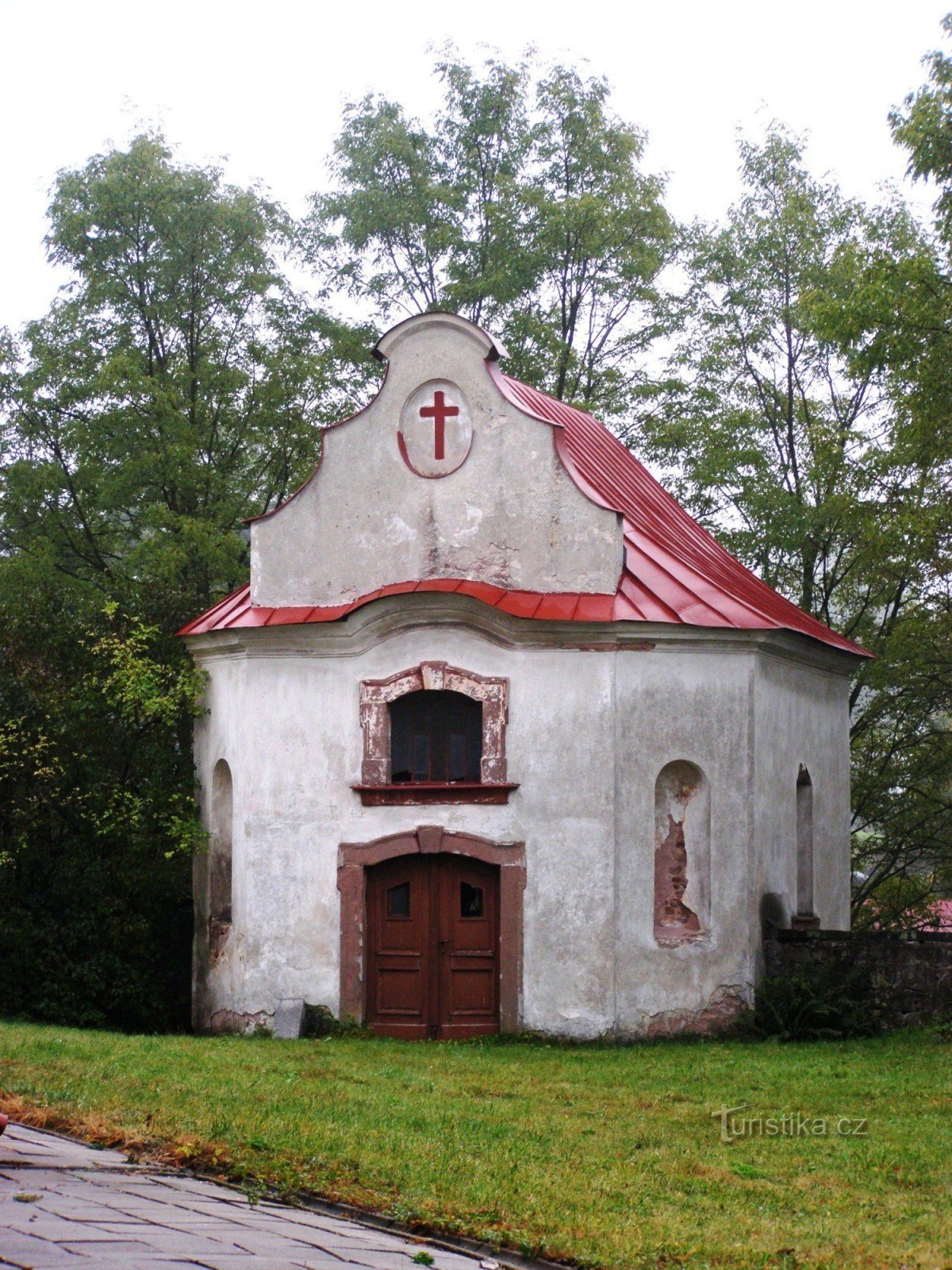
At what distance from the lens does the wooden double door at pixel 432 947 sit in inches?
670

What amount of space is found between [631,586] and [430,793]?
3175mm

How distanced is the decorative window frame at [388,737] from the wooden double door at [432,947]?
715mm

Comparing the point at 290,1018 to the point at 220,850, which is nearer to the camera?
the point at 290,1018

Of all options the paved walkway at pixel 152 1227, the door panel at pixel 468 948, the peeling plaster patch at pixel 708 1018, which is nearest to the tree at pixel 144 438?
the door panel at pixel 468 948

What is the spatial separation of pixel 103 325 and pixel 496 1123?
2087cm

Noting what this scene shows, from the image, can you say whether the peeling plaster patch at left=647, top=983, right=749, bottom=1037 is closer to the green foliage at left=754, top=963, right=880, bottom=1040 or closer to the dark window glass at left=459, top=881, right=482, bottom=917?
the green foliage at left=754, top=963, right=880, bottom=1040

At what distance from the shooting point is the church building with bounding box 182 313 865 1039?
1689 centimetres

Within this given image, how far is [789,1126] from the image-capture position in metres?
11.1

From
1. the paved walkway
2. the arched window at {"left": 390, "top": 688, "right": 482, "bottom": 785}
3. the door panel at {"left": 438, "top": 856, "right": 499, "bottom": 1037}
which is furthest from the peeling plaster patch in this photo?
the paved walkway

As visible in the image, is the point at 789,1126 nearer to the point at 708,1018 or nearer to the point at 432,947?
the point at 708,1018

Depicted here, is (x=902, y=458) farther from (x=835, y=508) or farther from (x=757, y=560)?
(x=757, y=560)

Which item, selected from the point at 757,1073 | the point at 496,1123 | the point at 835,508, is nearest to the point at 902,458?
the point at 835,508

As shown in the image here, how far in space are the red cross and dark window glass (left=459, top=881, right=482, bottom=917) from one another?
15.6 ft

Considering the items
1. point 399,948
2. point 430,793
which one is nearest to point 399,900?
point 399,948
